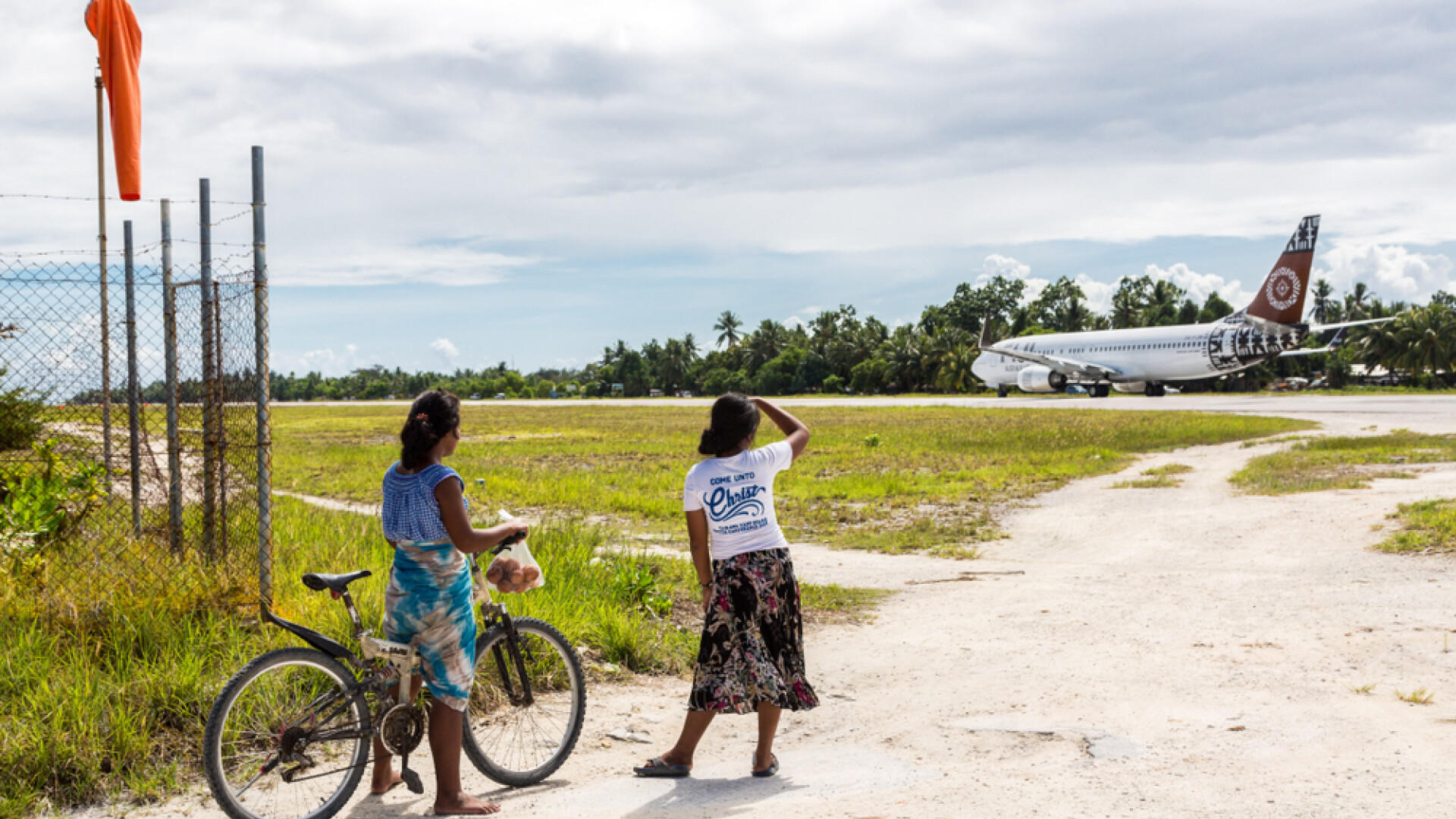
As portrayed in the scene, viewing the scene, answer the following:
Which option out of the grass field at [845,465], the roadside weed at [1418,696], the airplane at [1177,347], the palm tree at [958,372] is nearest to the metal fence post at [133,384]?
the grass field at [845,465]

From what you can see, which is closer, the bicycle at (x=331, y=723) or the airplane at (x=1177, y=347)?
the bicycle at (x=331, y=723)

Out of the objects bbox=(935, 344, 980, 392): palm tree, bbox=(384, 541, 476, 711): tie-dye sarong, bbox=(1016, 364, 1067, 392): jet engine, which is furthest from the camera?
bbox=(935, 344, 980, 392): palm tree

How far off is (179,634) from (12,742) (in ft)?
3.94

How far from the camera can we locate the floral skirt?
451 centimetres

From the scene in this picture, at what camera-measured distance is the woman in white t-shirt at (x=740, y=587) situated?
4523 mm

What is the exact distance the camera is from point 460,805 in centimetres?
416

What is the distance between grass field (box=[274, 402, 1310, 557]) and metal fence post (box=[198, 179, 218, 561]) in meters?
6.49

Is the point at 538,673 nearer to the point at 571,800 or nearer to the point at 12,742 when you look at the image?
the point at 571,800

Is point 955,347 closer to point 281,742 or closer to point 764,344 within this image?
point 764,344

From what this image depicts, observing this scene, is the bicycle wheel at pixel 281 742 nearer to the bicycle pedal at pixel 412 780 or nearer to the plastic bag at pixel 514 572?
the bicycle pedal at pixel 412 780

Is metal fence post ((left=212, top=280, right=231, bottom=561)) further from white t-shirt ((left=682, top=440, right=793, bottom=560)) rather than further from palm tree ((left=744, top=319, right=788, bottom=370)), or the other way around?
palm tree ((left=744, top=319, right=788, bottom=370))

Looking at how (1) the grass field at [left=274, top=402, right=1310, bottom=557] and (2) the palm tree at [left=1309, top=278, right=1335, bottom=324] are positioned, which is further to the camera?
(2) the palm tree at [left=1309, top=278, right=1335, bottom=324]

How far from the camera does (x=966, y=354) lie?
8588 centimetres

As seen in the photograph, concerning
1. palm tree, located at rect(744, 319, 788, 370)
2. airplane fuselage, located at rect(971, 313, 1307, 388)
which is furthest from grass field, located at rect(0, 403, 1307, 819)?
palm tree, located at rect(744, 319, 788, 370)
